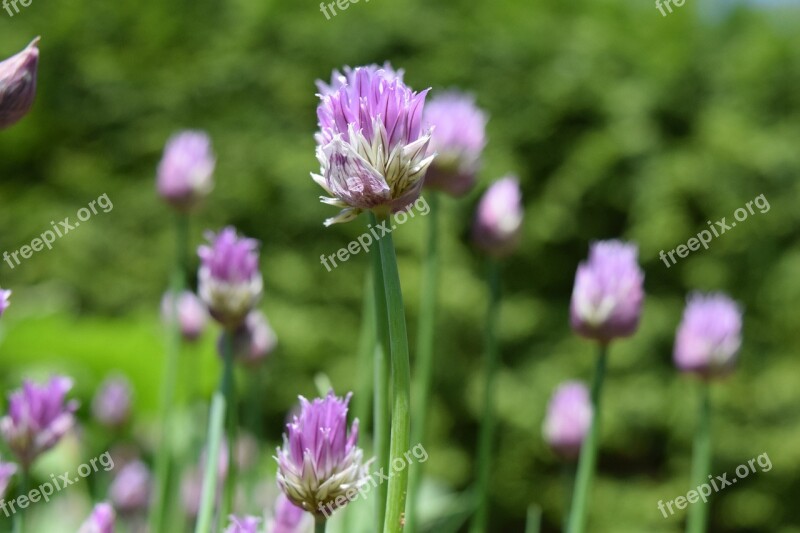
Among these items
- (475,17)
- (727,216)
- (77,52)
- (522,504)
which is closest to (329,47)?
(475,17)

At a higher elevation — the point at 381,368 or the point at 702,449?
the point at 381,368

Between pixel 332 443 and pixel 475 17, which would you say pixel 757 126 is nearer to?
pixel 475 17

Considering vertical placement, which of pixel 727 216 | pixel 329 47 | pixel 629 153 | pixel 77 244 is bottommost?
pixel 727 216

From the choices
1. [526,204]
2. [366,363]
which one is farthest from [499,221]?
[526,204]

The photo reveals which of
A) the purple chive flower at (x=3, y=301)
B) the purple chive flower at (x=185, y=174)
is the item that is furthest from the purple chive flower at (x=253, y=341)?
the purple chive flower at (x=3, y=301)

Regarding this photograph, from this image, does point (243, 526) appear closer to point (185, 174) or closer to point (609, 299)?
point (609, 299)

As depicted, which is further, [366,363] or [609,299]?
[366,363]

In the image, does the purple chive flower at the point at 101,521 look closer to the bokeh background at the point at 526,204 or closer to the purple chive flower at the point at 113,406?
the purple chive flower at the point at 113,406

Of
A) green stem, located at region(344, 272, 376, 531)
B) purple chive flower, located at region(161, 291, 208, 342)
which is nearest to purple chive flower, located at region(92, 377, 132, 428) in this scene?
purple chive flower, located at region(161, 291, 208, 342)
